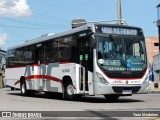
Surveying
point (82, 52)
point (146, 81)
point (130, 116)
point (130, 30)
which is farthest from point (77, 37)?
point (130, 116)

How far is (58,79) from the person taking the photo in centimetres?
2152

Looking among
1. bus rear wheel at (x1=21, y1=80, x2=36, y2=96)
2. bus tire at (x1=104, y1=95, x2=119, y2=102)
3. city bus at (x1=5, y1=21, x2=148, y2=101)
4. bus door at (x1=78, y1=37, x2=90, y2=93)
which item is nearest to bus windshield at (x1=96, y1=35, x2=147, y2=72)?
city bus at (x1=5, y1=21, x2=148, y2=101)

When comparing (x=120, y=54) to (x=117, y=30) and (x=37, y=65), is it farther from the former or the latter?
(x=37, y=65)

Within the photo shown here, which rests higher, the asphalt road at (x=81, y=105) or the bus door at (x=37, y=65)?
the bus door at (x=37, y=65)

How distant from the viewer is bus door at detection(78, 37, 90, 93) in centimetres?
1875

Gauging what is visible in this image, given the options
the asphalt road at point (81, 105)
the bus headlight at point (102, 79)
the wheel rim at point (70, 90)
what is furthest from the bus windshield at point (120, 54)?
the wheel rim at point (70, 90)

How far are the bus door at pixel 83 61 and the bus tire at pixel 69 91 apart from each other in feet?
3.35

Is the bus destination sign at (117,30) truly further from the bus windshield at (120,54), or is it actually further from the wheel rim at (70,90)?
the wheel rim at (70,90)

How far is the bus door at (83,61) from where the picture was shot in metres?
18.8

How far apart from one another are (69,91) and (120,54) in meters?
3.58

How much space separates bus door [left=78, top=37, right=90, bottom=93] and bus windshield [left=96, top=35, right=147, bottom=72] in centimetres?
79

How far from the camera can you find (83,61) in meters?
19.0

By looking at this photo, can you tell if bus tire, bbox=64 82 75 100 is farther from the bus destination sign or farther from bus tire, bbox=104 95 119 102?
the bus destination sign

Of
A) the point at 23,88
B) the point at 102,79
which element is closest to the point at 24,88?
the point at 23,88
